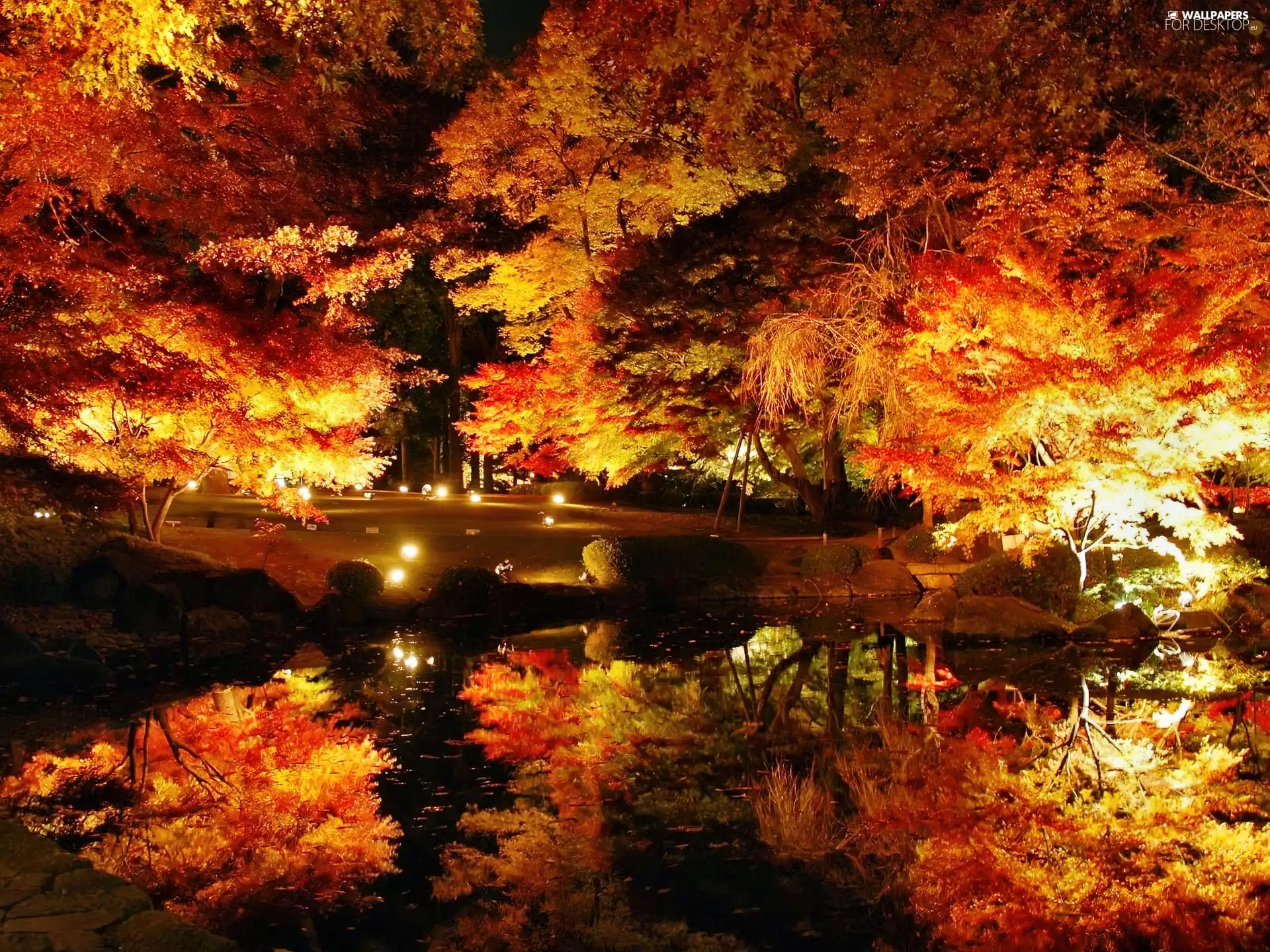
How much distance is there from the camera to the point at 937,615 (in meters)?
15.5

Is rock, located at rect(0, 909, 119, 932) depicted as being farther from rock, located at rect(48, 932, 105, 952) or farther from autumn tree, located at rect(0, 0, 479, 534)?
autumn tree, located at rect(0, 0, 479, 534)

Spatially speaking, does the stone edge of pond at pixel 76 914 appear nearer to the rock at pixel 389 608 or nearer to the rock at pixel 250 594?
the rock at pixel 250 594

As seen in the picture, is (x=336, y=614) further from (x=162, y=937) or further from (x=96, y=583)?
(x=162, y=937)

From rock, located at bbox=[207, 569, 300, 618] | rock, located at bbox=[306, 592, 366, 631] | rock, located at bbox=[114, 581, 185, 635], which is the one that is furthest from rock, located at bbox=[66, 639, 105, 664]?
rock, located at bbox=[306, 592, 366, 631]

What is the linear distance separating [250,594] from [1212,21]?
1368 cm

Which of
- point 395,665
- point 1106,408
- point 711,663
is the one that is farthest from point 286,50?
point 1106,408

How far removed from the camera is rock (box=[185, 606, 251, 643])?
45.0 ft

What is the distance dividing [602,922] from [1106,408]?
10156 millimetres

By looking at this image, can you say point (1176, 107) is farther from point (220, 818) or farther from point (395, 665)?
point (220, 818)

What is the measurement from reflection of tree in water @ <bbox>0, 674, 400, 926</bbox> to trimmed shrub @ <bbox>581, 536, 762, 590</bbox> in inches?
296

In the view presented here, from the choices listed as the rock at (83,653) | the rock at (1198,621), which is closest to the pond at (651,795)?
the rock at (1198,621)

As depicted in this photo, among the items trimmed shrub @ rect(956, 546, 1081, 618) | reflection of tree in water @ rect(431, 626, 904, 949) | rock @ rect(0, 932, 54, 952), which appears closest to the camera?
rock @ rect(0, 932, 54, 952)

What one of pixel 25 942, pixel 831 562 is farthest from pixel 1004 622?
pixel 25 942

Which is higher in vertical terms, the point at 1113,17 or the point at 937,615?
the point at 1113,17
